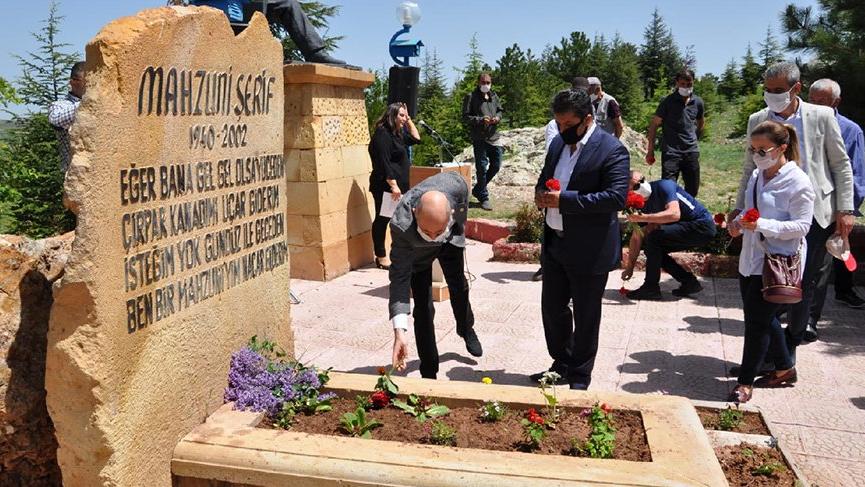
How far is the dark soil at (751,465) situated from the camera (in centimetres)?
340

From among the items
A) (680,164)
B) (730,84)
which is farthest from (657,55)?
(680,164)

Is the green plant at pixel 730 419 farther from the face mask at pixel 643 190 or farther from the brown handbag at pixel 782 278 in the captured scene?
the face mask at pixel 643 190

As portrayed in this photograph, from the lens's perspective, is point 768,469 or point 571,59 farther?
point 571,59

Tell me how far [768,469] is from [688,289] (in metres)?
3.93

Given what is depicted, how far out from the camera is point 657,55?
34.1 metres

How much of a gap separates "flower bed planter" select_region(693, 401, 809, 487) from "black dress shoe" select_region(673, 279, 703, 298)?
124 inches

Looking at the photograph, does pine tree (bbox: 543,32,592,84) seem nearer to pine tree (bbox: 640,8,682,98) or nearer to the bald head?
pine tree (bbox: 640,8,682,98)

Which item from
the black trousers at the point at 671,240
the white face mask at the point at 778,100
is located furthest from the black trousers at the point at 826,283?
the white face mask at the point at 778,100

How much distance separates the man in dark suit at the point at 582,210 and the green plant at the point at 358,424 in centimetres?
159

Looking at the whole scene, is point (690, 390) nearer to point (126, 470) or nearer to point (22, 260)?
point (126, 470)

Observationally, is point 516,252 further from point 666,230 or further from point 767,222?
point 767,222

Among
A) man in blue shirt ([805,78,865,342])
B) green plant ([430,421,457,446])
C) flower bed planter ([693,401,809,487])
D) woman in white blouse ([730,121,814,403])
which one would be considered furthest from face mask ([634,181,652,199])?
green plant ([430,421,457,446])

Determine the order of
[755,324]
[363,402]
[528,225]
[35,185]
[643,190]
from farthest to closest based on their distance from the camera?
[35,185]
[528,225]
[643,190]
[755,324]
[363,402]

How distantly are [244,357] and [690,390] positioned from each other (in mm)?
2876
